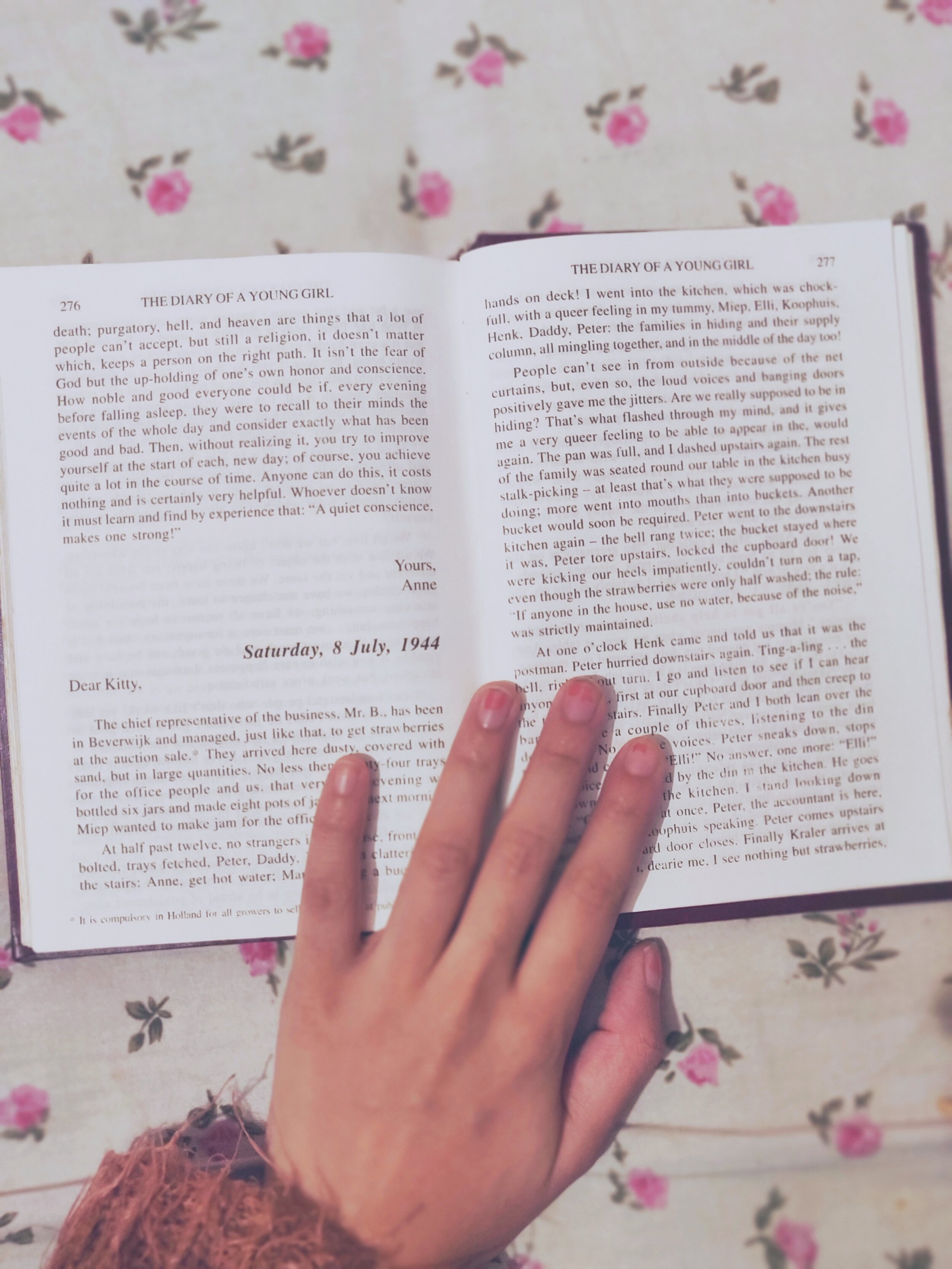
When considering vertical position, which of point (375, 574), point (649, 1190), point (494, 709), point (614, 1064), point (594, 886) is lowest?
point (649, 1190)

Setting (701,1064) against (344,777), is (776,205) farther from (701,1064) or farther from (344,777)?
(701,1064)

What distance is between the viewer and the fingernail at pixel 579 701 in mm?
572

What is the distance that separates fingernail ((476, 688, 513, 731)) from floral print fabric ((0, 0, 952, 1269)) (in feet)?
0.74

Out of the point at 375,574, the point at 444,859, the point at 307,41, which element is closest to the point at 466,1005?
the point at 444,859

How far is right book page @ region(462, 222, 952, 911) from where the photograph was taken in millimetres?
600

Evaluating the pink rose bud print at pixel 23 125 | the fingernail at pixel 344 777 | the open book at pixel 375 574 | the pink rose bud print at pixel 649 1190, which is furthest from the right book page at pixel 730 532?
the pink rose bud print at pixel 23 125

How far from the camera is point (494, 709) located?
1.88 ft

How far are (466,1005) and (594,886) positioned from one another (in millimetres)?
116

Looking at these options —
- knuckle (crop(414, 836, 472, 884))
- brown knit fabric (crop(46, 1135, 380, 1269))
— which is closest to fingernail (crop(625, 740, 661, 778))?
knuckle (crop(414, 836, 472, 884))

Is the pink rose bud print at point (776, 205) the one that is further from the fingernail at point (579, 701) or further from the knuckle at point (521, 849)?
the knuckle at point (521, 849)

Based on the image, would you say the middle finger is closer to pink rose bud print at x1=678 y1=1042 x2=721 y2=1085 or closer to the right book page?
the right book page

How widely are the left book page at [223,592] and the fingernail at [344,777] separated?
2cm

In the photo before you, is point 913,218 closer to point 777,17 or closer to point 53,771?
point 777,17

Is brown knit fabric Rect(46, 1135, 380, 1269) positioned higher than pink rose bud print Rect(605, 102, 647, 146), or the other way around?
pink rose bud print Rect(605, 102, 647, 146)
